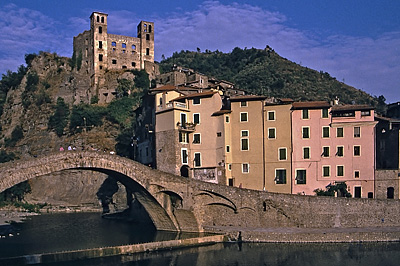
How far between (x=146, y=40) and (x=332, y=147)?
184 feet

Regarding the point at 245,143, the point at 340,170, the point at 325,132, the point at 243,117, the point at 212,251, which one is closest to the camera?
the point at 212,251

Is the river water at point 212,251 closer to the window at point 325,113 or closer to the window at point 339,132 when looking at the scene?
the window at point 339,132

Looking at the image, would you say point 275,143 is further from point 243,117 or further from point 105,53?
point 105,53

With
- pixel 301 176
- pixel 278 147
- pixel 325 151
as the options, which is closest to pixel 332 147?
pixel 325 151

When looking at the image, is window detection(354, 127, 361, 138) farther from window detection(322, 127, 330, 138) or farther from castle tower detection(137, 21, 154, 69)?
castle tower detection(137, 21, 154, 69)

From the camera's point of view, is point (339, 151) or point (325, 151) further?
point (325, 151)

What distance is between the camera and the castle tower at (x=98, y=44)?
286ft

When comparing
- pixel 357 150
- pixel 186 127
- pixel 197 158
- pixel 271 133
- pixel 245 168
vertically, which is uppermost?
pixel 186 127

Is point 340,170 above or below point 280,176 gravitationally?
above

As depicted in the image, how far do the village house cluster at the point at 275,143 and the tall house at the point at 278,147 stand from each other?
0.10m

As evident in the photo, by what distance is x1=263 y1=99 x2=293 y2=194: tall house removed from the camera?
4712cm

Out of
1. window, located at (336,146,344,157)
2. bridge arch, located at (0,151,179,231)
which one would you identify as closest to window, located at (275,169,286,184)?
window, located at (336,146,344,157)

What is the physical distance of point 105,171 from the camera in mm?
40500

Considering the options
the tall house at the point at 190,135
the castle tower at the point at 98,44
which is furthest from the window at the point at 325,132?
the castle tower at the point at 98,44
